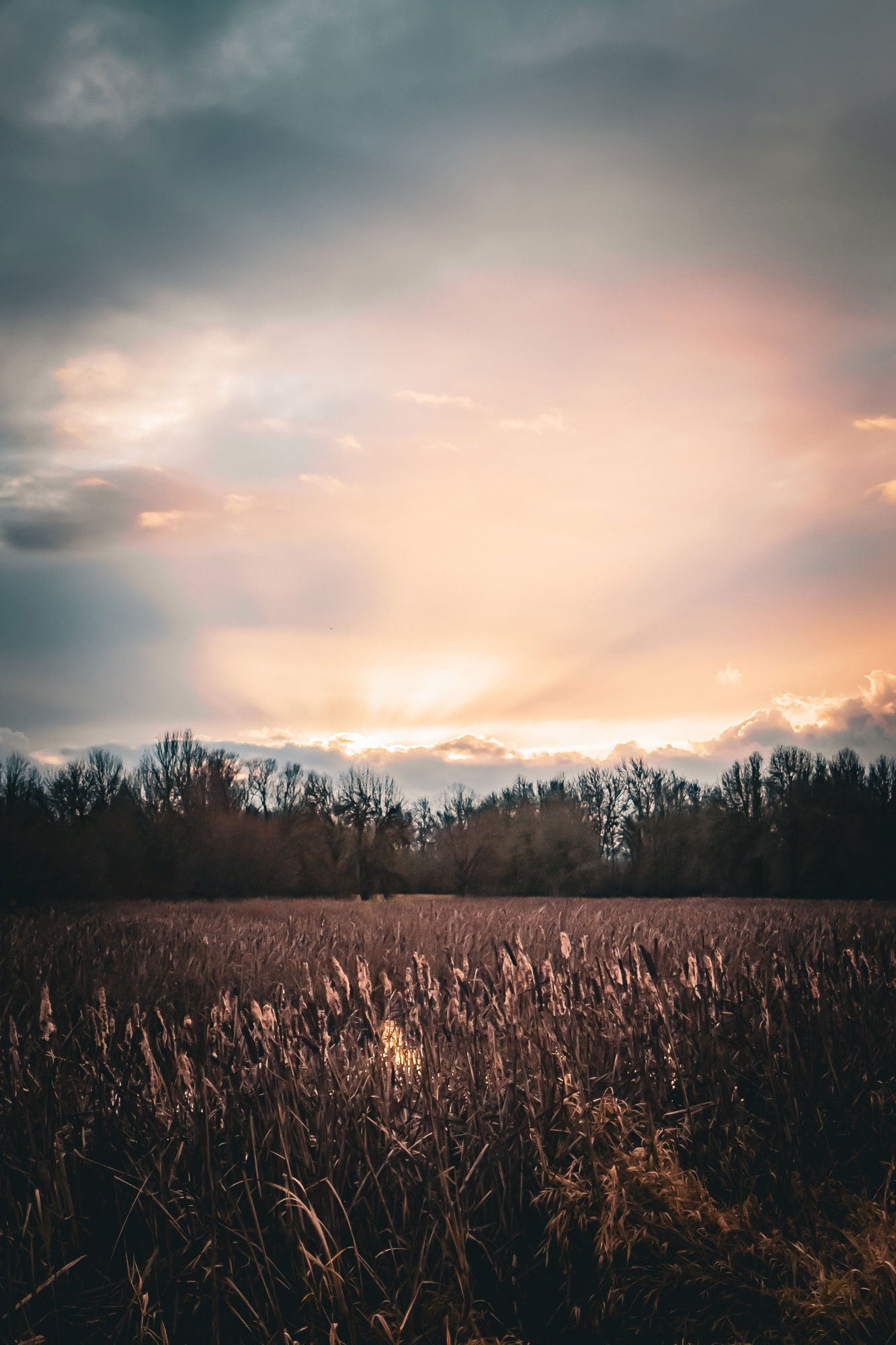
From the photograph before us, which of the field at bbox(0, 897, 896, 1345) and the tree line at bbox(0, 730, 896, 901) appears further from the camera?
the tree line at bbox(0, 730, 896, 901)

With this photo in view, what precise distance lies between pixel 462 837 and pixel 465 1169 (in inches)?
1919

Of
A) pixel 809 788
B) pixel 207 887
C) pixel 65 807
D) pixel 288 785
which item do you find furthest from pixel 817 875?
pixel 65 807

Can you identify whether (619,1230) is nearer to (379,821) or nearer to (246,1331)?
(246,1331)

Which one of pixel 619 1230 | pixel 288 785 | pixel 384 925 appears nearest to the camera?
pixel 619 1230

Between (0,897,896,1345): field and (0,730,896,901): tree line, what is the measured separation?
28664mm

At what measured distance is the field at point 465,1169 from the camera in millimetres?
2551

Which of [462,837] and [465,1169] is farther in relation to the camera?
[462,837]

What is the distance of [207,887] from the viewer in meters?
38.9

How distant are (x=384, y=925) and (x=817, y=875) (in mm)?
35396

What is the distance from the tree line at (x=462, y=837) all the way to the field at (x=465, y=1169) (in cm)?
2866

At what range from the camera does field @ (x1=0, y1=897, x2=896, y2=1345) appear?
8.37 feet

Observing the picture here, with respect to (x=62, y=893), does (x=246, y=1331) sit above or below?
above

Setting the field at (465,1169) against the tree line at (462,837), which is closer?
the field at (465,1169)

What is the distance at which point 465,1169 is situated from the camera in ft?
10.2
